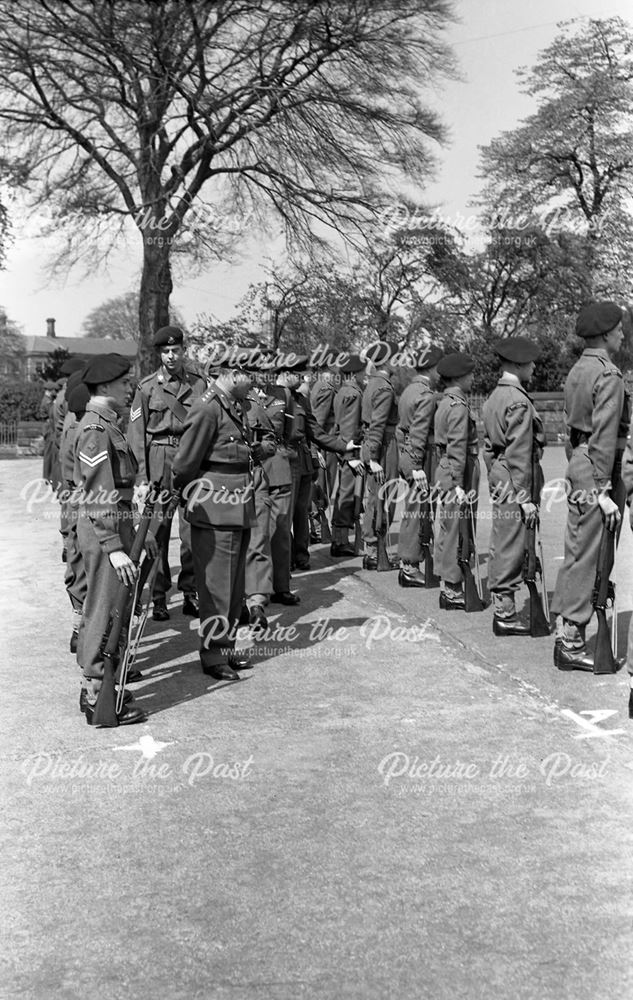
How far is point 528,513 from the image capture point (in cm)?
795

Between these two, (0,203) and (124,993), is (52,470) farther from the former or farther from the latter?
(0,203)

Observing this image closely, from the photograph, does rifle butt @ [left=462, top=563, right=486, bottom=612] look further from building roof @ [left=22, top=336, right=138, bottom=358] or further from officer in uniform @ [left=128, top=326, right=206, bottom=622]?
building roof @ [left=22, top=336, right=138, bottom=358]

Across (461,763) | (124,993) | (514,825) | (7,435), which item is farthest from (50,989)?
(7,435)

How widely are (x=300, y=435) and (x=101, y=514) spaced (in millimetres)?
4335

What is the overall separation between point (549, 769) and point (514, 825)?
0.71 m

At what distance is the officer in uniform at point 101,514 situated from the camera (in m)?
6.05

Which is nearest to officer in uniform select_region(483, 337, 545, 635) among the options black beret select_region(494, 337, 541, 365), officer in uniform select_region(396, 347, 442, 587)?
black beret select_region(494, 337, 541, 365)

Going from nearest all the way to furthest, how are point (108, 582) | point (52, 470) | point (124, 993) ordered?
1. point (124, 993)
2. point (108, 582)
3. point (52, 470)

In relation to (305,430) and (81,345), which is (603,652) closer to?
(305,430)

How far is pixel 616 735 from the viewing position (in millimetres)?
5719

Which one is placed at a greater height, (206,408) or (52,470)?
(206,408)

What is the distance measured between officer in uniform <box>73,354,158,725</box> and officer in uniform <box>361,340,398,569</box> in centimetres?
518

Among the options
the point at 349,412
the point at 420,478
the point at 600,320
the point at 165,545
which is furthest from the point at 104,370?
the point at 349,412

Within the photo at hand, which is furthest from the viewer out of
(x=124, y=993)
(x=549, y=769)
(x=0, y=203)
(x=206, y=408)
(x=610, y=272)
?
(x=610, y=272)
